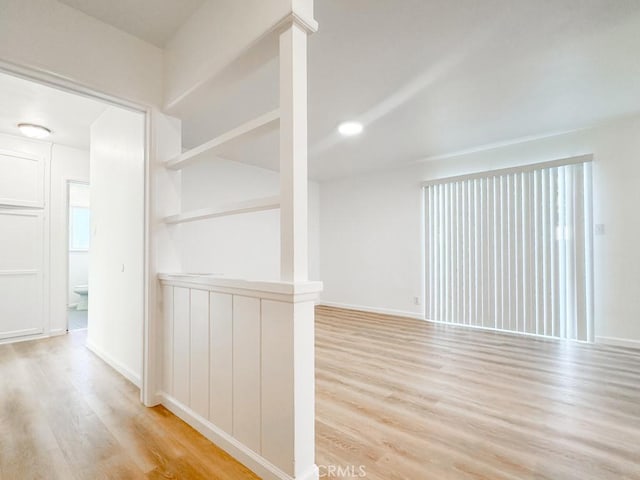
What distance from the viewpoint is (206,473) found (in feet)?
4.67

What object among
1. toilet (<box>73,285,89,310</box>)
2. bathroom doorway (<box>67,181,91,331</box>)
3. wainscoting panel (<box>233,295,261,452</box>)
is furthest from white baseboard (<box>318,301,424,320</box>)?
bathroom doorway (<box>67,181,91,331</box>)

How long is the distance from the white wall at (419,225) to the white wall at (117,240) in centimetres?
375

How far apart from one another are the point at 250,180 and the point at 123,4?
334 cm

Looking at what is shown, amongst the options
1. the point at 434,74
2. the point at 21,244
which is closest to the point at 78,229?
the point at 21,244

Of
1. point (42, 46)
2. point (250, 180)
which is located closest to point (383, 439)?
point (42, 46)

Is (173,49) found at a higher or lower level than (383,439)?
higher

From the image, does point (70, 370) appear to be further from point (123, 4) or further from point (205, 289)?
point (123, 4)

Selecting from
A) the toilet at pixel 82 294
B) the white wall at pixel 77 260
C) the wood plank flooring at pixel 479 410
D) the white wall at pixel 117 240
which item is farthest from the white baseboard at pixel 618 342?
the white wall at pixel 77 260

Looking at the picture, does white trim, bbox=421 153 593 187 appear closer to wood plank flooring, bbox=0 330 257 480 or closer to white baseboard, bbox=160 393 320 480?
white baseboard, bbox=160 393 320 480

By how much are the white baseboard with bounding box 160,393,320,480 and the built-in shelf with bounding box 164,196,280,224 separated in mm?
1152

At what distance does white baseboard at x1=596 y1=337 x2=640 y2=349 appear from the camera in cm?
324

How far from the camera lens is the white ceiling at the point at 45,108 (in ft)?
8.71

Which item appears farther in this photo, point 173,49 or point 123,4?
point 173,49

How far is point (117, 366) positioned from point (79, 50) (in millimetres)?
2486
